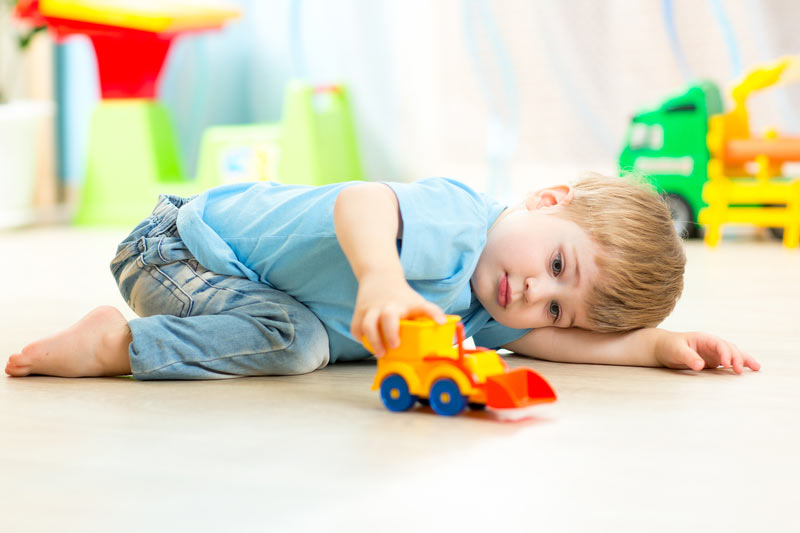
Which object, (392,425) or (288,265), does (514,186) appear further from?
(392,425)

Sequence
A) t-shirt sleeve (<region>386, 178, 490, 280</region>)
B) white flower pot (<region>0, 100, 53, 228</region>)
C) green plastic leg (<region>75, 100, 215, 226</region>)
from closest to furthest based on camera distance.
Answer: t-shirt sleeve (<region>386, 178, 490, 280</region>), white flower pot (<region>0, 100, 53, 228</region>), green plastic leg (<region>75, 100, 215, 226</region>)

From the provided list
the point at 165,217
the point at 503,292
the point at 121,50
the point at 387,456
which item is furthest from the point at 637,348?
the point at 121,50

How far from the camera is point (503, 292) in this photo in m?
0.84

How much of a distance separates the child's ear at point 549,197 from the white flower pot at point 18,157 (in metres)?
2.11

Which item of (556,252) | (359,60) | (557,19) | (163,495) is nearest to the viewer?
(163,495)

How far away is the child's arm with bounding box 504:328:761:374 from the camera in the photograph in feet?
2.81

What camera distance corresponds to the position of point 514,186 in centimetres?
279

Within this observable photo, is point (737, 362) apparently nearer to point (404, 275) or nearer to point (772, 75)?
point (404, 275)

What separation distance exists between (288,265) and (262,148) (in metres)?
1.86

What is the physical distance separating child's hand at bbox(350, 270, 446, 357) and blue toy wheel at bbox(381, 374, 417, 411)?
24 mm

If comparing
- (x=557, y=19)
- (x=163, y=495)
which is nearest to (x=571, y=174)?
(x=557, y=19)

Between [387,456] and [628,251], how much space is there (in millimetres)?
360

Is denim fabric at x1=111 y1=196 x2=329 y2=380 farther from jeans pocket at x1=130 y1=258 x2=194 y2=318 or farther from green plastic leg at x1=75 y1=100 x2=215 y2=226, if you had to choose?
green plastic leg at x1=75 y1=100 x2=215 y2=226

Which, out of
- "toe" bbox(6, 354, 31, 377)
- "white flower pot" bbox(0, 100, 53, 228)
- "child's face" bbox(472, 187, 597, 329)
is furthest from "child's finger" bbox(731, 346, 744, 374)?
"white flower pot" bbox(0, 100, 53, 228)
